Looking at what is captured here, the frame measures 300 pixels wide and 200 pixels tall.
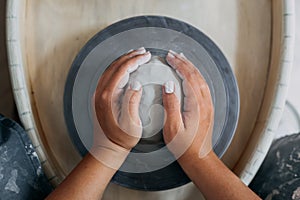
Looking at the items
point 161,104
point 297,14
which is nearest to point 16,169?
point 161,104

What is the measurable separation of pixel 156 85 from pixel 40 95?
0.78 ft

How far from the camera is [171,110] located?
2.46 feet

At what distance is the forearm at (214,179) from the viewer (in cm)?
72

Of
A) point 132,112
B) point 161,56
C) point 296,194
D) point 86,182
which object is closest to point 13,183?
point 86,182

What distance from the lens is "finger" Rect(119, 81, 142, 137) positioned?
0.74m

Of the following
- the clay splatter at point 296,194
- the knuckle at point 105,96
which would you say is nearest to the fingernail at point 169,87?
the knuckle at point 105,96

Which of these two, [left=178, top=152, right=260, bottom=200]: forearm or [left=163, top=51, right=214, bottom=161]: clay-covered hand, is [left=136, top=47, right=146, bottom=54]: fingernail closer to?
[left=163, top=51, right=214, bottom=161]: clay-covered hand

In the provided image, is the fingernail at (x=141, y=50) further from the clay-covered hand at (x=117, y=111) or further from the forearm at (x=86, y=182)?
the forearm at (x=86, y=182)

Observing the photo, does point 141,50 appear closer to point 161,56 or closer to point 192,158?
point 161,56

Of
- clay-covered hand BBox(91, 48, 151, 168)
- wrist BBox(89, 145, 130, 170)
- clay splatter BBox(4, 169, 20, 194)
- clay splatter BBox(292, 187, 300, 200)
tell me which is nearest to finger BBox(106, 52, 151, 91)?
clay-covered hand BBox(91, 48, 151, 168)

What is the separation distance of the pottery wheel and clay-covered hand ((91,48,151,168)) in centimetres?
2

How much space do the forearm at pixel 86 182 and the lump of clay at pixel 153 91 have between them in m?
0.09

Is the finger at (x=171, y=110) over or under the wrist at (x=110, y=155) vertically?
over

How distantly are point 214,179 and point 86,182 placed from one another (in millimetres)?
220
